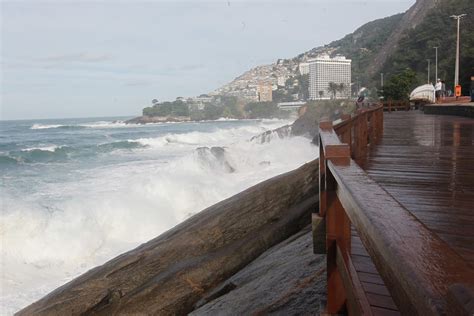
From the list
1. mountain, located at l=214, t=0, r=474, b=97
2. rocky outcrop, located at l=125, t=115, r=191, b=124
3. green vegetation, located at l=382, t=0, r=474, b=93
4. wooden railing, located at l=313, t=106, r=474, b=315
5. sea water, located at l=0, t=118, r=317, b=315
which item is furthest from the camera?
rocky outcrop, located at l=125, t=115, r=191, b=124

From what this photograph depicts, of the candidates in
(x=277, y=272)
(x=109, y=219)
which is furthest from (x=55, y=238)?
Answer: (x=277, y=272)

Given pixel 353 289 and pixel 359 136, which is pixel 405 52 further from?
pixel 353 289

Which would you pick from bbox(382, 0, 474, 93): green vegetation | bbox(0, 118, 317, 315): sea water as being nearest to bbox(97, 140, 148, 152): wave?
bbox(0, 118, 317, 315): sea water

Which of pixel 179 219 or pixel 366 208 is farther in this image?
pixel 179 219

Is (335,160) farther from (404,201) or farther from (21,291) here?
(21,291)

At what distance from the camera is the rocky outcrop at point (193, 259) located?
5.82 metres

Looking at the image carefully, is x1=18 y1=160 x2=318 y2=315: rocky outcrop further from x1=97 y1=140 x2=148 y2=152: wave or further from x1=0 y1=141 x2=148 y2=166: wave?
x1=97 y1=140 x2=148 y2=152: wave

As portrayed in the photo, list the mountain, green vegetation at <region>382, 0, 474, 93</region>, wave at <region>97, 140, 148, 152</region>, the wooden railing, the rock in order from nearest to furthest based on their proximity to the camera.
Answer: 1. the wooden railing
2. the rock
3. wave at <region>97, 140, 148, 152</region>
4. the mountain
5. green vegetation at <region>382, 0, 474, 93</region>

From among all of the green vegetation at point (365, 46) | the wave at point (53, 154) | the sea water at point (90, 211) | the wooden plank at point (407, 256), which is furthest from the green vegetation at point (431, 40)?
the wooden plank at point (407, 256)

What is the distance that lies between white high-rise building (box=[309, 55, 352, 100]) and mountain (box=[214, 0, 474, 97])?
442cm

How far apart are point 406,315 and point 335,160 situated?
1476mm

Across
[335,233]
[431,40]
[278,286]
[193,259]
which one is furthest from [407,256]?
[431,40]

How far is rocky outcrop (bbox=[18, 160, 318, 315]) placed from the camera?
5.82 meters

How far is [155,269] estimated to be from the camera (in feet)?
21.0
